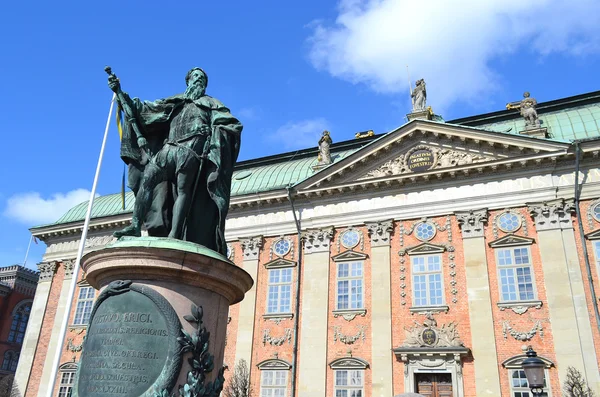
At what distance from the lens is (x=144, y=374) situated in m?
5.66

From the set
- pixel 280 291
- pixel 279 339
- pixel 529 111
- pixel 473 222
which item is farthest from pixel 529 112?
pixel 279 339

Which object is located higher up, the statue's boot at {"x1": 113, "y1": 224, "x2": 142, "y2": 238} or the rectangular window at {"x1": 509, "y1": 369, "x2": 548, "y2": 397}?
the rectangular window at {"x1": 509, "y1": 369, "x2": 548, "y2": 397}

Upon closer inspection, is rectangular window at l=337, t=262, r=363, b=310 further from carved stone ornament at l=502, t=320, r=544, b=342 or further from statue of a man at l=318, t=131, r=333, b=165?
carved stone ornament at l=502, t=320, r=544, b=342

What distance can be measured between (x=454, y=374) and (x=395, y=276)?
5.05 metres

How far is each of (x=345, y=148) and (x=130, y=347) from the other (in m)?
26.0

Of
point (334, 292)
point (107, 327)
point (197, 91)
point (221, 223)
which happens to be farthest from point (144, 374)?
point (334, 292)

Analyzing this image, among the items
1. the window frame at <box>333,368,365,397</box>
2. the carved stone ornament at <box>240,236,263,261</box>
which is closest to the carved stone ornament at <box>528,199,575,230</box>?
the window frame at <box>333,368,365,397</box>

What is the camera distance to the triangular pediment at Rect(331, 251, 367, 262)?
2583 cm

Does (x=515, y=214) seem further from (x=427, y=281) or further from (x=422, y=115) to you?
(x=422, y=115)

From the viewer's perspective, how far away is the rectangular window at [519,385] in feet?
67.3

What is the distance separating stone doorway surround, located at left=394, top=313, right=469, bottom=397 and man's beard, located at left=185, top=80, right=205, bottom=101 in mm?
17897

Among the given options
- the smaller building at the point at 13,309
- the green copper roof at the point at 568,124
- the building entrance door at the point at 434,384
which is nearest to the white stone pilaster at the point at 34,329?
the smaller building at the point at 13,309

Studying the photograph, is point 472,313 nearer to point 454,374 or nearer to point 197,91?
point 454,374

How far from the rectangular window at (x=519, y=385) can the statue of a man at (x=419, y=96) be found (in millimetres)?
13662
